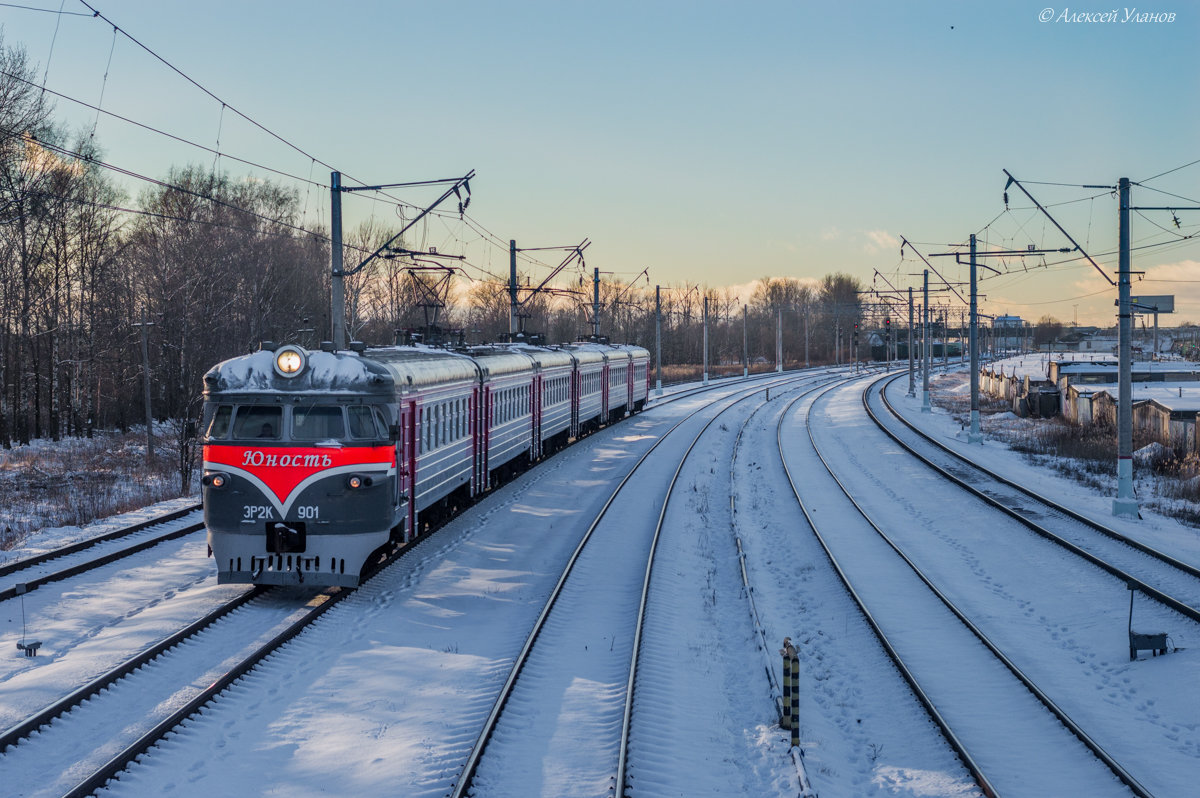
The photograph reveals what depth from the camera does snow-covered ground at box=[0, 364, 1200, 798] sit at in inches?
337

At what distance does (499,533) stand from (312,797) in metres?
10.8

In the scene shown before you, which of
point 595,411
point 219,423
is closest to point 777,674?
point 219,423

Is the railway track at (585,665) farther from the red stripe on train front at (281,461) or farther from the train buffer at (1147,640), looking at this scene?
the train buffer at (1147,640)

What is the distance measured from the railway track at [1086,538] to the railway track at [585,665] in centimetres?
696

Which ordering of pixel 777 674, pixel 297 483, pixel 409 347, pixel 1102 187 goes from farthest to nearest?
pixel 1102 187
pixel 409 347
pixel 297 483
pixel 777 674

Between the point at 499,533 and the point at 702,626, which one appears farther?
the point at 499,533

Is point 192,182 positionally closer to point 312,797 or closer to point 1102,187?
point 1102,187

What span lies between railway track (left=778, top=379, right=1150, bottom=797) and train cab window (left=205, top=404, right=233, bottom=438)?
29.8ft

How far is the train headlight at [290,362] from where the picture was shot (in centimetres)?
1325

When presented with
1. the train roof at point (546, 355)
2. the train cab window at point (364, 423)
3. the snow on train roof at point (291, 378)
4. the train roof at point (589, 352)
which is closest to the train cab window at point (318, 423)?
the train cab window at point (364, 423)

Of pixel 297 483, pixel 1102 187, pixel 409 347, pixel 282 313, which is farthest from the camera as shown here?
pixel 282 313

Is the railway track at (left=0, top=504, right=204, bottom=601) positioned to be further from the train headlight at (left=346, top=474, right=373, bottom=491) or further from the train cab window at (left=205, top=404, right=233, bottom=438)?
the train headlight at (left=346, top=474, right=373, bottom=491)

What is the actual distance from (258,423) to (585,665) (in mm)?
5560

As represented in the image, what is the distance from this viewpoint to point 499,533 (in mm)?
18750
